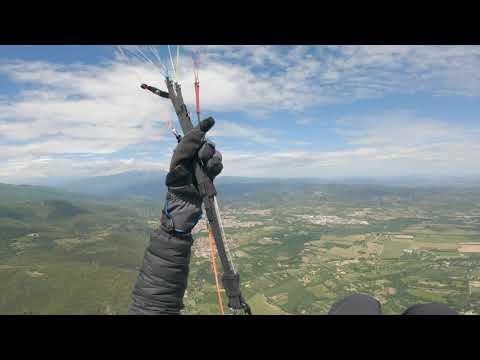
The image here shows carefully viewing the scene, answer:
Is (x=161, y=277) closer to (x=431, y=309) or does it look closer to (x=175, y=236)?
(x=175, y=236)

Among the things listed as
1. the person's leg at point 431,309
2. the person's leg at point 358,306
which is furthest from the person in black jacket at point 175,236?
the person's leg at point 431,309

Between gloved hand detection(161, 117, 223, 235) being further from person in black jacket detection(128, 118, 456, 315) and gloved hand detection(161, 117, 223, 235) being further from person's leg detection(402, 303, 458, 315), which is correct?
person's leg detection(402, 303, 458, 315)

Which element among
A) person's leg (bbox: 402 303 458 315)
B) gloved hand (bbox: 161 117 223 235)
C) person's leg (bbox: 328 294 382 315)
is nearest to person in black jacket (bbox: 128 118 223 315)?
gloved hand (bbox: 161 117 223 235)

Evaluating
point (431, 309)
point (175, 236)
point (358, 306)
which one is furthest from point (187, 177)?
point (431, 309)
